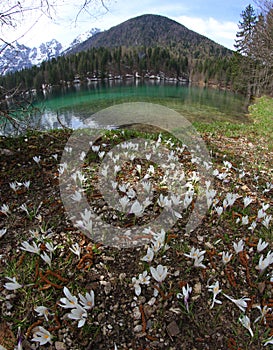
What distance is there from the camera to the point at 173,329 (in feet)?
5.30

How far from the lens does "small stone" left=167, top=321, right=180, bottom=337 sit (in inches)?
62.8

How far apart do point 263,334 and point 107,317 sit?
1125mm

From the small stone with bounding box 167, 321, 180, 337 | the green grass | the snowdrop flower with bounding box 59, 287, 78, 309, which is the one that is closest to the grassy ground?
the small stone with bounding box 167, 321, 180, 337

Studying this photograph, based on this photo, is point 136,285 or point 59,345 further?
point 136,285

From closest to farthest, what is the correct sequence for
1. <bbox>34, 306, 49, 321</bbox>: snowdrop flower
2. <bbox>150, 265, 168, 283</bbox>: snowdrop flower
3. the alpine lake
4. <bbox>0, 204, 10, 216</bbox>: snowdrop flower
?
1. <bbox>34, 306, 49, 321</bbox>: snowdrop flower
2. <bbox>150, 265, 168, 283</bbox>: snowdrop flower
3. <bbox>0, 204, 10, 216</bbox>: snowdrop flower
4. the alpine lake

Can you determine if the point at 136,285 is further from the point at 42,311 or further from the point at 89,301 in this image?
the point at 42,311

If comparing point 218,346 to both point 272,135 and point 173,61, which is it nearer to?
point 272,135

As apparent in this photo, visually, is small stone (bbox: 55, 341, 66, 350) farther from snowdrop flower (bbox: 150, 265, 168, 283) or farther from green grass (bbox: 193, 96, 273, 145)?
green grass (bbox: 193, 96, 273, 145)

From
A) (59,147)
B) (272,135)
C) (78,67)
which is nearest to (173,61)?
(78,67)

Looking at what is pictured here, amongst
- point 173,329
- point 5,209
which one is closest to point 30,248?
point 5,209

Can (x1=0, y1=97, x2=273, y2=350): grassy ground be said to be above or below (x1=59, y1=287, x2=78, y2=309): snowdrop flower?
below

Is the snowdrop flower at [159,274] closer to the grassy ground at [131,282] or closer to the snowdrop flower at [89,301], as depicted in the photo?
the grassy ground at [131,282]

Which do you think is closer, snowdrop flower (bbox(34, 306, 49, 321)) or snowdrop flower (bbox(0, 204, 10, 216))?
snowdrop flower (bbox(34, 306, 49, 321))

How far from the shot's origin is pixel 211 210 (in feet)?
9.36
